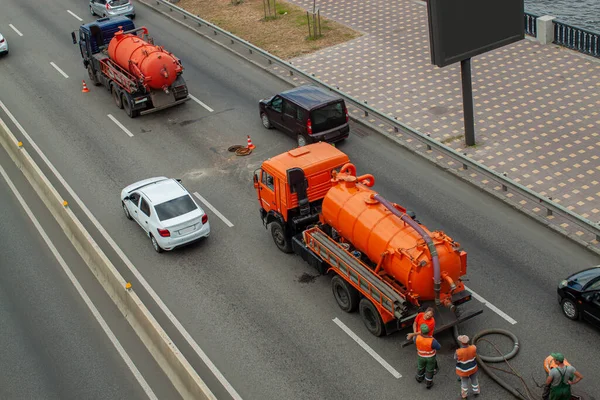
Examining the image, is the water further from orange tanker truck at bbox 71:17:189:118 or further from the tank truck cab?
the tank truck cab

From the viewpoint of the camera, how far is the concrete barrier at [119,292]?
16.1 meters

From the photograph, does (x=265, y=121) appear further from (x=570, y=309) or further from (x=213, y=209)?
(x=570, y=309)

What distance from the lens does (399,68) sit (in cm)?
3206

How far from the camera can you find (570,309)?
17359mm

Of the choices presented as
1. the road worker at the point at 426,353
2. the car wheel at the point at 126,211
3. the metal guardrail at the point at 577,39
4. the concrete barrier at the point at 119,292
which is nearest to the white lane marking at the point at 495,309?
the road worker at the point at 426,353

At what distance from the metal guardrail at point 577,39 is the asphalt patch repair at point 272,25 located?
9375 millimetres

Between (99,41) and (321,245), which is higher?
(99,41)

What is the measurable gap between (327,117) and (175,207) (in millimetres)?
7005

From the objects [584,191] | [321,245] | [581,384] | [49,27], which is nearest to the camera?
[581,384]

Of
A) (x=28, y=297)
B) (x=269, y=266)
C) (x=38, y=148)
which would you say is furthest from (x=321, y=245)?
(x=38, y=148)

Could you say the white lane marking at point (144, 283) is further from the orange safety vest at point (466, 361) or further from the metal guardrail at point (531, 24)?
the metal guardrail at point (531, 24)

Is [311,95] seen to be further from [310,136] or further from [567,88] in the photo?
[567,88]

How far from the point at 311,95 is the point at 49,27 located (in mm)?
21227

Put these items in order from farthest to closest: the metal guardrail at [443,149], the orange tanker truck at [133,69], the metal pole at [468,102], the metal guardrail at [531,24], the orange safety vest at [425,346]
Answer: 1. the metal guardrail at [531,24]
2. the orange tanker truck at [133,69]
3. the metal pole at [468,102]
4. the metal guardrail at [443,149]
5. the orange safety vest at [425,346]
